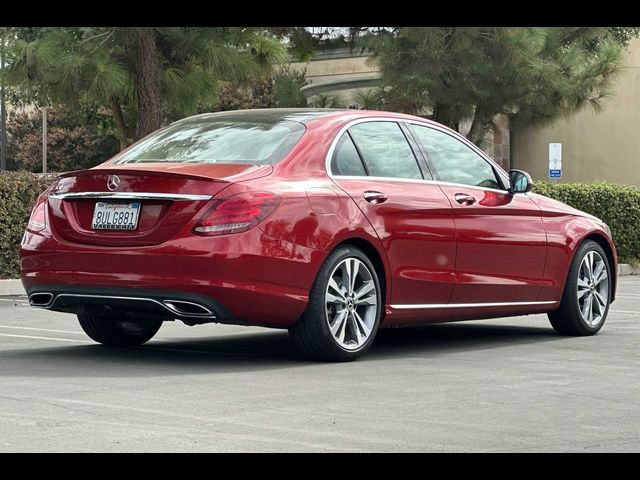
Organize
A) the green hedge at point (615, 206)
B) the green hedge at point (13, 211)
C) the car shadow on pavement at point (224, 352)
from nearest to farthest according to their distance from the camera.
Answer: the car shadow on pavement at point (224, 352)
the green hedge at point (13, 211)
the green hedge at point (615, 206)

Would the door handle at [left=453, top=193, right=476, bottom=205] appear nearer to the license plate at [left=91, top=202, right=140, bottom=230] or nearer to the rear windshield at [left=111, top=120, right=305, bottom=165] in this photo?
the rear windshield at [left=111, top=120, right=305, bottom=165]

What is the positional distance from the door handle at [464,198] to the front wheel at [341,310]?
1.09 metres

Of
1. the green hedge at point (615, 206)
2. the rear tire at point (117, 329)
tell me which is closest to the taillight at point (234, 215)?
the rear tire at point (117, 329)

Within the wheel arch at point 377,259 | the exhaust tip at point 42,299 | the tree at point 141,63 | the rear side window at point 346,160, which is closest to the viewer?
the exhaust tip at point 42,299

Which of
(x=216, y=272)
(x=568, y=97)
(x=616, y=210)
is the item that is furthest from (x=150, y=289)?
(x=568, y=97)

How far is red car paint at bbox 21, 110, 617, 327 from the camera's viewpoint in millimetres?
8461

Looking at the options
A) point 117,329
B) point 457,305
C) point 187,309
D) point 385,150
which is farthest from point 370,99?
point 187,309

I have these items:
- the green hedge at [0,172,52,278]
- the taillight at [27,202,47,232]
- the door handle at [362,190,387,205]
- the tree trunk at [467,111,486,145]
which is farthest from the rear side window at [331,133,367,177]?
the tree trunk at [467,111,486,145]

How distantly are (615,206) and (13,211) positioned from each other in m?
10.7

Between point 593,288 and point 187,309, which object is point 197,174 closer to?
point 187,309

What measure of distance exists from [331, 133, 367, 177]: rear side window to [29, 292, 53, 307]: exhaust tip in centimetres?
192

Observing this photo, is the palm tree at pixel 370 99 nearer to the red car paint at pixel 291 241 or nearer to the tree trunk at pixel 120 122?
the tree trunk at pixel 120 122

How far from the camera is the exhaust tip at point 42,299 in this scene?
29.4ft

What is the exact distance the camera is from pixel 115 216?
868 cm
